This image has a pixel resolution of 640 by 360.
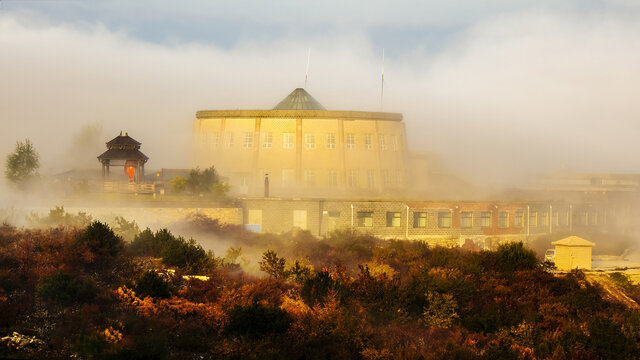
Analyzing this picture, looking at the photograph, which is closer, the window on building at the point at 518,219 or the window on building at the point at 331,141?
the window on building at the point at 518,219

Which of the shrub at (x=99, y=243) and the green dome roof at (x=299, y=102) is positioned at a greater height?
the green dome roof at (x=299, y=102)

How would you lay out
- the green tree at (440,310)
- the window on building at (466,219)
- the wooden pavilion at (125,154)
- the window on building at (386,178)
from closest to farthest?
the green tree at (440,310) → the wooden pavilion at (125,154) → the window on building at (466,219) → the window on building at (386,178)

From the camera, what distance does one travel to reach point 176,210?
118 ft

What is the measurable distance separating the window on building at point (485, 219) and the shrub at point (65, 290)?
32546 mm

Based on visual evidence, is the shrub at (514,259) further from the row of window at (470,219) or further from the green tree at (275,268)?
the row of window at (470,219)

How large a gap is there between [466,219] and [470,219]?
34 cm

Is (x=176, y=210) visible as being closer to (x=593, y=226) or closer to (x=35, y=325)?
(x=35, y=325)

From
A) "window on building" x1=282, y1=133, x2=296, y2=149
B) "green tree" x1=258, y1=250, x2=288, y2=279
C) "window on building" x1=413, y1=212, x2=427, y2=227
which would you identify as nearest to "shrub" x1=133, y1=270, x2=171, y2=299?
"green tree" x1=258, y1=250, x2=288, y2=279

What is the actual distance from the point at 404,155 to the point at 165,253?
134 ft

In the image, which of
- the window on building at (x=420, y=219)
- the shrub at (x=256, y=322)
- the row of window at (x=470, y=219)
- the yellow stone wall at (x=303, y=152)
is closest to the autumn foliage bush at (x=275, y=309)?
the shrub at (x=256, y=322)

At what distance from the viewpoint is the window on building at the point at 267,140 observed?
5412 cm

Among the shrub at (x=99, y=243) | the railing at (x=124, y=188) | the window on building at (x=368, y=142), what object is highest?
the window on building at (x=368, y=142)

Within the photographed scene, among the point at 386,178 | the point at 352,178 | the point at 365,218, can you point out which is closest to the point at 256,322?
the point at 365,218

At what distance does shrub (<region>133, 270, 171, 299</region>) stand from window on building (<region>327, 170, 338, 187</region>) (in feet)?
123
